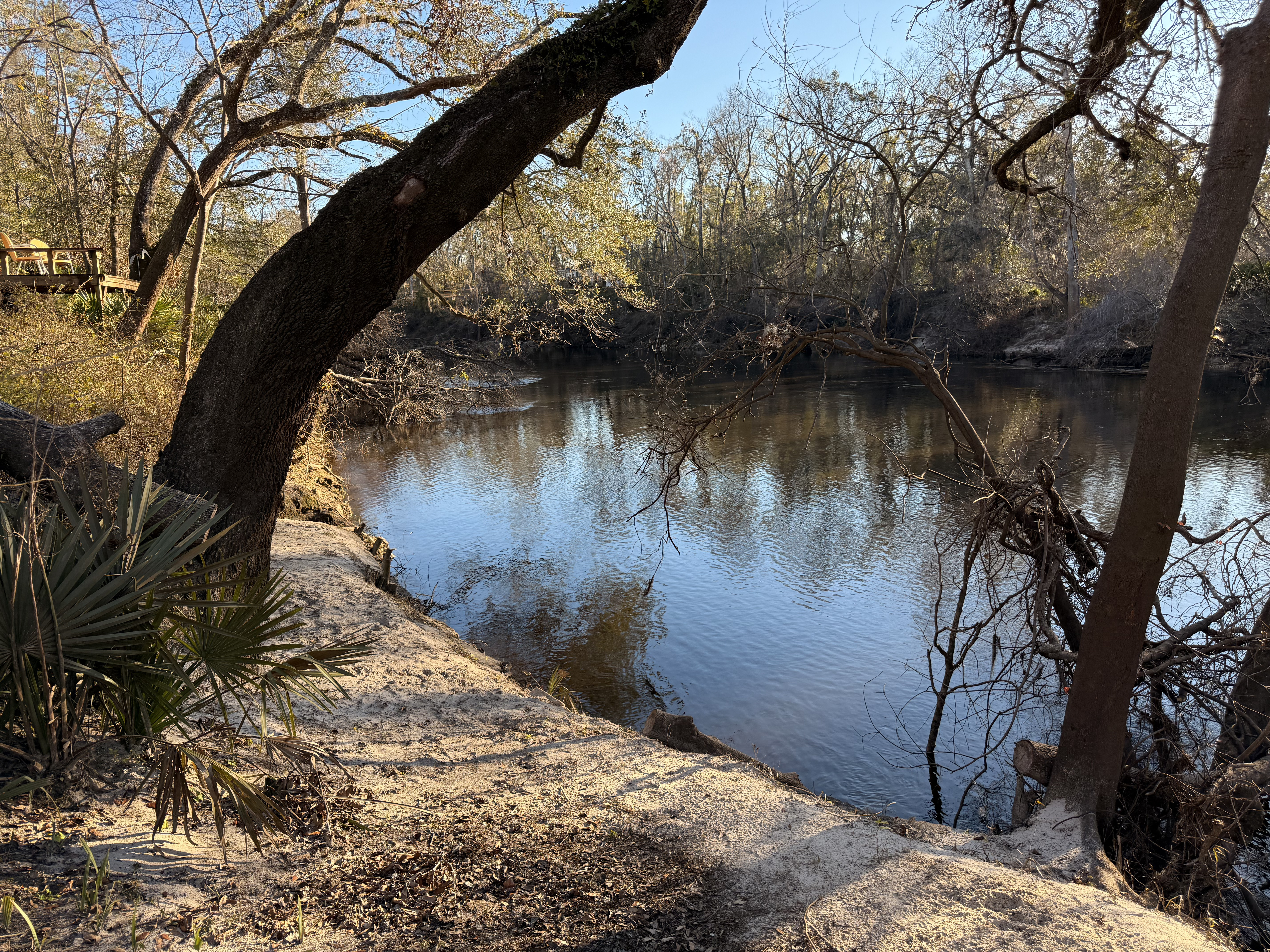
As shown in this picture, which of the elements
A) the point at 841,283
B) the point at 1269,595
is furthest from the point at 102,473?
the point at 841,283

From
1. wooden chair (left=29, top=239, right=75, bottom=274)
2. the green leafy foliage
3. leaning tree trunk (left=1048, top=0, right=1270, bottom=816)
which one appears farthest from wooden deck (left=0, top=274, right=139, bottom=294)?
leaning tree trunk (left=1048, top=0, right=1270, bottom=816)

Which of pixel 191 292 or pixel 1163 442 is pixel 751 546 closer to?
pixel 1163 442

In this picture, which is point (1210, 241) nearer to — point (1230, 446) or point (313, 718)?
point (313, 718)

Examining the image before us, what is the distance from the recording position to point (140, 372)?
34.2 ft

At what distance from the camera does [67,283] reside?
42.7 ft

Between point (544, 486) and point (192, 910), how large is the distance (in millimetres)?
14044

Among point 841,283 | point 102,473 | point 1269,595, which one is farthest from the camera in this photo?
point 841,283

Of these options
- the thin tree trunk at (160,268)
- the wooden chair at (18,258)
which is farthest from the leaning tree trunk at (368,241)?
the wooden chair at (18,258)

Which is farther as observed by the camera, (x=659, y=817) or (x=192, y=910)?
(x=659, y=817)

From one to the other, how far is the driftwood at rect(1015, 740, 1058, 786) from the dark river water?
1190mm

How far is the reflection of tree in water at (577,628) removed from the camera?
8359 millimetres

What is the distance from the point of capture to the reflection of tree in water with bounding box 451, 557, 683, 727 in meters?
8.36

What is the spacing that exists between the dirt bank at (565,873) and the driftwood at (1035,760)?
2.46 feet

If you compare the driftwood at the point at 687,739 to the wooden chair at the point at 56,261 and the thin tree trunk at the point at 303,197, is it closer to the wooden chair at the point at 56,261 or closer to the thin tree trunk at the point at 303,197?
the thin tree trunk at the point at 303,197
